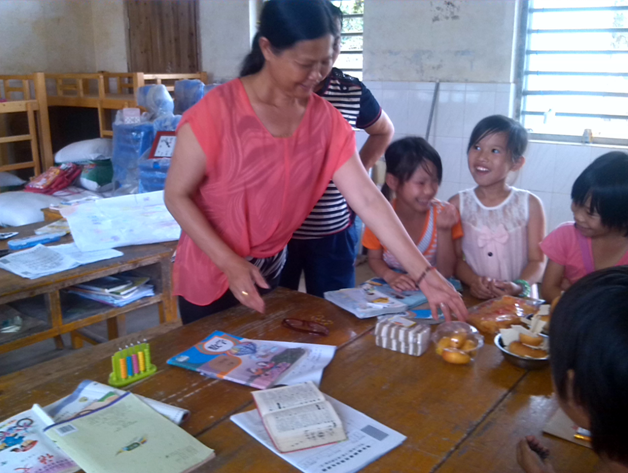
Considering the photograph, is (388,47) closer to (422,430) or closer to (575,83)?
(575,83)

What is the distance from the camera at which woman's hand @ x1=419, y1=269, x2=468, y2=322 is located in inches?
53.4

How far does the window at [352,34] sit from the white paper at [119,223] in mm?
2353

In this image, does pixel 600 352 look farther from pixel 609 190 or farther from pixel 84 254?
pixel 84 254

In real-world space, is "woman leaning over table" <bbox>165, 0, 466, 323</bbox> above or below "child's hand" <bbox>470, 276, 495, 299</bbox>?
above

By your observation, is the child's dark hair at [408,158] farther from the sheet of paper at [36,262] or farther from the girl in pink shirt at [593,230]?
the sheet of paper at [36,262]

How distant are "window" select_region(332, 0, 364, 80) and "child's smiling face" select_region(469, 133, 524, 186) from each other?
8.45ft

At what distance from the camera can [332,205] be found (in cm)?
195

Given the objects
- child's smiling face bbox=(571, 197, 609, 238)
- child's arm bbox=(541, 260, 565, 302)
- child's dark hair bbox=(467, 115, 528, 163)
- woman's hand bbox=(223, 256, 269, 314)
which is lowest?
child's arm bbox=(541, 260, 565, 302)

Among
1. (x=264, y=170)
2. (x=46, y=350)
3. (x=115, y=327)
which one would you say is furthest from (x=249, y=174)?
(x=46, y=350)

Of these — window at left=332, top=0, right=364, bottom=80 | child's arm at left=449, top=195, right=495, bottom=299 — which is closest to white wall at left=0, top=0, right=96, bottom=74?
window at left=332, top=0, right=364, bottom=80

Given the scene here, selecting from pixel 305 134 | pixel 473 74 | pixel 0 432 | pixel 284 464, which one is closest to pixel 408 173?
pixel 305 134

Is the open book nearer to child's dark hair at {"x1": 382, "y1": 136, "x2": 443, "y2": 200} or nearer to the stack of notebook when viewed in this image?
child's dark hair at {"x1": 382, "y1": 136, "x2": 443, "y2": 200}

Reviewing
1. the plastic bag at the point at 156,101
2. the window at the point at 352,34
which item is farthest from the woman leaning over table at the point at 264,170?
the window at the point at 352,34

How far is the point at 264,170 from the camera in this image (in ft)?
4.61
